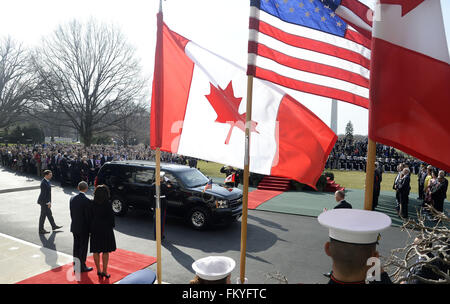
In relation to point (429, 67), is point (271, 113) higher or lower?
lower

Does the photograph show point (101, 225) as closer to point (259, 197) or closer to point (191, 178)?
point (191, 178)

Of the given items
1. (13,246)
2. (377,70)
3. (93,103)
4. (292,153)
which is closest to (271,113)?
(292,153)

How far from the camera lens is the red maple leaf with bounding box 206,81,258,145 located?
12.9 feet

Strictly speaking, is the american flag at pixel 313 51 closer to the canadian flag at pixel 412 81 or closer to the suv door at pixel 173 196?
the canadian flag at pixel 412 81

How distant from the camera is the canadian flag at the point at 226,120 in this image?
3543 millimetres

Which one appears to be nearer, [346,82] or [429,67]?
[429,67]

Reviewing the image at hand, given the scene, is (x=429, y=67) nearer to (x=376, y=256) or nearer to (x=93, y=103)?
(x=376, y=256)

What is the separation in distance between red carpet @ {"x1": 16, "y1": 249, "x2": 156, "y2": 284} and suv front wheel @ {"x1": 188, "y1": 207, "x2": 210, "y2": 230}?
2.39 m

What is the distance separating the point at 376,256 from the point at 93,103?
33.8 m

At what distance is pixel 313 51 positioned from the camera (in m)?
3.56

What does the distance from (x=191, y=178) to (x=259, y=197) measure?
5.68 metres

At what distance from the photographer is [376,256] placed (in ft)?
6.82
